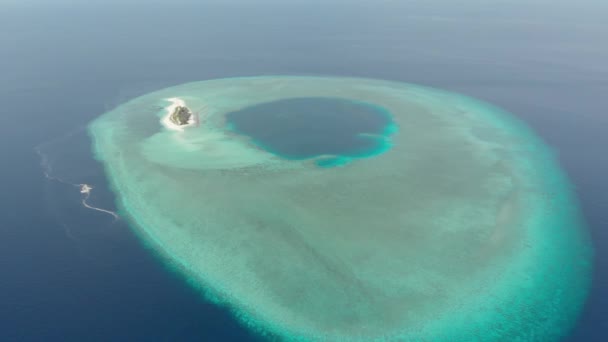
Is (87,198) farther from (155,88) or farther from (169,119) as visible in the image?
(155,88)

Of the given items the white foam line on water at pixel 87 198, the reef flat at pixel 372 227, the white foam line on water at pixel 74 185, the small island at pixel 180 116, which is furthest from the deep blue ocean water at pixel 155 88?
the small island at pixel 180 116

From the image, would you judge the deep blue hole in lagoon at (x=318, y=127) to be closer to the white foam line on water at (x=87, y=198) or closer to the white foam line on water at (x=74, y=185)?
the white foam line on water at (x=87, y=198)

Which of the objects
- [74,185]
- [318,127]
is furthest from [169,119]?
[318,127]

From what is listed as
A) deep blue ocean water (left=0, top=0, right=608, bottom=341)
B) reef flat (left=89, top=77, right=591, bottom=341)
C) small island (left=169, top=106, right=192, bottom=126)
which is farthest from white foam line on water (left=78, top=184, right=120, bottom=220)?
small island (left=169, top=106, right=192, bottom=126)

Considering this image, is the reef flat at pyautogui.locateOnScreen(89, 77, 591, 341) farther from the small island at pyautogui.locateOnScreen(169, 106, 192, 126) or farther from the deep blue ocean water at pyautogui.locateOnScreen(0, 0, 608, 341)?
the small island at pyautogui.locateOnScreen(169, 106, 192, 126)

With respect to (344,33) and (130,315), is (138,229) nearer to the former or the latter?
(130,315)

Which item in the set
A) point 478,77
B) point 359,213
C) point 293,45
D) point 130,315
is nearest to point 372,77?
point 478,77
